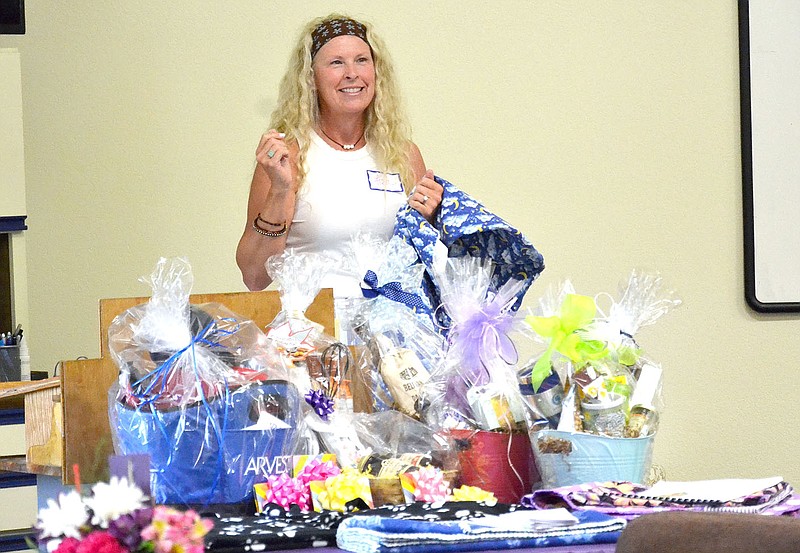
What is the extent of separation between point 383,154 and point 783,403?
1.91 meters

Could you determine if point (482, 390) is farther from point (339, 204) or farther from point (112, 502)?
point (339, 204)

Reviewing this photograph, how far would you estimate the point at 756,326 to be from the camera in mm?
3486

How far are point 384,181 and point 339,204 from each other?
11 centimetres

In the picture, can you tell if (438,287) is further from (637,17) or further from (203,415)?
(637,17)

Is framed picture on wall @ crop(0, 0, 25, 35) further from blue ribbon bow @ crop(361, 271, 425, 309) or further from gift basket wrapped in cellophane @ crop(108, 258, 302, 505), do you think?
gift basket wrapped in cellophane @ crop(108, 258, 302, 505)

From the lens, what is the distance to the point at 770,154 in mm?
3461

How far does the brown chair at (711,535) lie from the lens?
31.1 inches

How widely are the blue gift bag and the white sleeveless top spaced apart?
2.97 ft

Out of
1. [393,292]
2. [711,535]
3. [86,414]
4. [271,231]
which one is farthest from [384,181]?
[711,535]

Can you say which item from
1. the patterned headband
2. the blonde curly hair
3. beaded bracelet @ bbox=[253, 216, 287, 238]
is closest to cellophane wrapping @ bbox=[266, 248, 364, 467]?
beaded bracelet @ bbox=[253, 216, 287, 238]

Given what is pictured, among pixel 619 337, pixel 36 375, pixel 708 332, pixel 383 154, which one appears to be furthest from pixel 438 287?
pixel 708 332

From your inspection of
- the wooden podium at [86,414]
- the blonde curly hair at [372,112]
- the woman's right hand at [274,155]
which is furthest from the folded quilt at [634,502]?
the blonde curly hair at [372,112]

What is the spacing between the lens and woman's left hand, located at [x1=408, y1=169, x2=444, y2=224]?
5.42 ft

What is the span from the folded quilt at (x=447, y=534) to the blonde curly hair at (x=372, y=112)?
1.20 m
